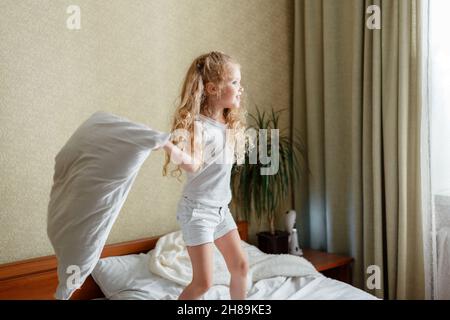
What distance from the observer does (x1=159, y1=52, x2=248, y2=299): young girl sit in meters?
1.66

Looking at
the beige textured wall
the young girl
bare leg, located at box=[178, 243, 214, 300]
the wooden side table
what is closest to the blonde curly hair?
the young girl

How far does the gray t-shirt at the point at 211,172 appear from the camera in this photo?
1.72 m

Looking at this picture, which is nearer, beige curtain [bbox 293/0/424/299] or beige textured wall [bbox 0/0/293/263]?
beige textured wall [bbox 0/0/293/263]

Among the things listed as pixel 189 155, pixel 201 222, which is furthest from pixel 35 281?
pixel 189 155

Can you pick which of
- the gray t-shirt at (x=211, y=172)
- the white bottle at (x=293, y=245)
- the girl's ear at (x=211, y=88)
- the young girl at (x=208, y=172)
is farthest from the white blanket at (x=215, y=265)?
Result: the girl's ear at (x=211, y=88)

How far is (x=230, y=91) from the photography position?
69.1 inches

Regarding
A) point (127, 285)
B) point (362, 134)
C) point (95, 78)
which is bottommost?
point (127, 285)

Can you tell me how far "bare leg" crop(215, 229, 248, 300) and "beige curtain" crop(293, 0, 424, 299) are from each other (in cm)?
124

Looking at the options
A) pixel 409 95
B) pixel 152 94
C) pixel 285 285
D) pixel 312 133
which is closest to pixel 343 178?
pixel 312 133

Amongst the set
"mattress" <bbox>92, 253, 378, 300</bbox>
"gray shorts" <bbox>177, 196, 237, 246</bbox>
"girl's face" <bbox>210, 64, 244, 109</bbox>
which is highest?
"girl's face" <bbox>210, 64, 244, 109</bbox>

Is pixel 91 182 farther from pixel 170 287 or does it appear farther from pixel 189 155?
pixel 170 287

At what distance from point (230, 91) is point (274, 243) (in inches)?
52.0

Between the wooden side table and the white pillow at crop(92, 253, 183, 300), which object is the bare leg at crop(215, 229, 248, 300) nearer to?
the white pillow at crop(92, 253, 183, 300)

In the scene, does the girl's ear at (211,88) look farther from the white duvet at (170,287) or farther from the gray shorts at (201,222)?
the white duvet at (170,287)
